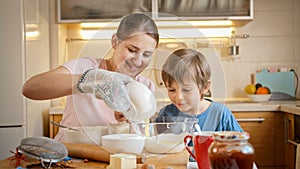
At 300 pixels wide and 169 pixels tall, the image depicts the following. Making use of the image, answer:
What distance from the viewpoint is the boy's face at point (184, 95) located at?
1178 millimetres

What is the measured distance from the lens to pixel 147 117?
3.81 ft

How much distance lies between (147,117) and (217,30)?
7.50ft

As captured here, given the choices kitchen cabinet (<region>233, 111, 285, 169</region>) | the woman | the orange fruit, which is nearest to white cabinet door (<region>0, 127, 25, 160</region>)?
kitchen cabinet (<region>233, 111, 285, 169</region>)

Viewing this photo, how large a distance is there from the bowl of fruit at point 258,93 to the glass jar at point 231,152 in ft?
7.53

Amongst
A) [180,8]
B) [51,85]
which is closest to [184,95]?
[51,85]

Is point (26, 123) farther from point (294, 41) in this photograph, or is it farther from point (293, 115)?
point (294, 41)

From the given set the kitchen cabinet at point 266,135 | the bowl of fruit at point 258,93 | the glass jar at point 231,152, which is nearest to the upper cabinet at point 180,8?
the bowl of fruit at point 258,93

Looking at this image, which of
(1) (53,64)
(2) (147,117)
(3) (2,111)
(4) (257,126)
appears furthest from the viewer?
(1) (53,64)

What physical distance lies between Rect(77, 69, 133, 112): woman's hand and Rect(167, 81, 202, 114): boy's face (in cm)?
13

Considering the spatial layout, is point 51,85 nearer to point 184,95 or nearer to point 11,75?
point 184,95

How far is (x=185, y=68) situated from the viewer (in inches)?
46.8

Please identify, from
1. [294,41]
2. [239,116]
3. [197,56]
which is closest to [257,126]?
[239,116]

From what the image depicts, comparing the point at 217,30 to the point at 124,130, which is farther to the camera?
the point at 217,30

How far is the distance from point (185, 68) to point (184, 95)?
7 cm
